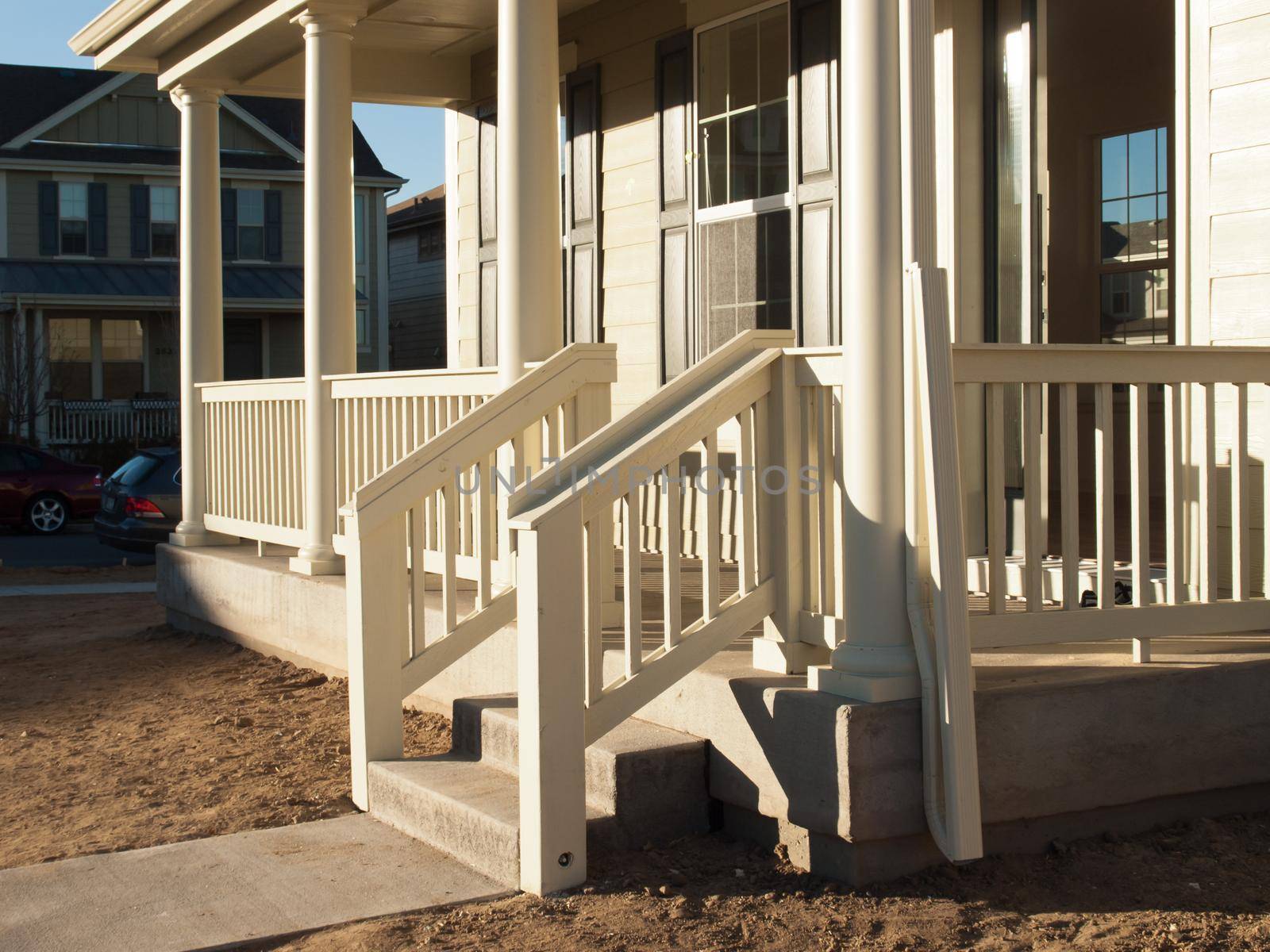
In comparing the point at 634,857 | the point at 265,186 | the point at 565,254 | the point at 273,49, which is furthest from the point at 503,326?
the point at 265,186

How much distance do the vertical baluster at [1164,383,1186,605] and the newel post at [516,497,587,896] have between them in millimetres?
1982

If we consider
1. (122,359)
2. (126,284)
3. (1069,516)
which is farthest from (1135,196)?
(122,359)

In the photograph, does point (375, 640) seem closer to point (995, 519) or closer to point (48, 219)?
point (995, 519)

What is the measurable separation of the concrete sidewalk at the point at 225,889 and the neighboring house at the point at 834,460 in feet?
0.68

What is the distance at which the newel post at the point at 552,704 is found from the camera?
4090mm

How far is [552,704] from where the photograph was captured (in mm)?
4113

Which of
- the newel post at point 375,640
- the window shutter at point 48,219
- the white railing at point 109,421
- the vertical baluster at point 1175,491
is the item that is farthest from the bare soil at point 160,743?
the window shutter at point 48,219

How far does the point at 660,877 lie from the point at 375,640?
60.0 inches

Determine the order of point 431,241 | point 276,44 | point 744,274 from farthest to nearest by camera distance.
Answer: point 431,241 → point 276,44 → point 744,274

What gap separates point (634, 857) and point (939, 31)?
3.95 m

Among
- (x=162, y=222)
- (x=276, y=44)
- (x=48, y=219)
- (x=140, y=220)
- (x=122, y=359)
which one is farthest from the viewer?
(x=162, y=222)

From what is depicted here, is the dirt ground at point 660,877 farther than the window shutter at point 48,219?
No

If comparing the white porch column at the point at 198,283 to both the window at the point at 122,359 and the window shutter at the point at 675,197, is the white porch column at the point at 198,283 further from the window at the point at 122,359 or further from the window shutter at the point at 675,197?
the window at the point at 122,359

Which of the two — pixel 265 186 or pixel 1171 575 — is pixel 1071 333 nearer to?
pixel 1171 575
